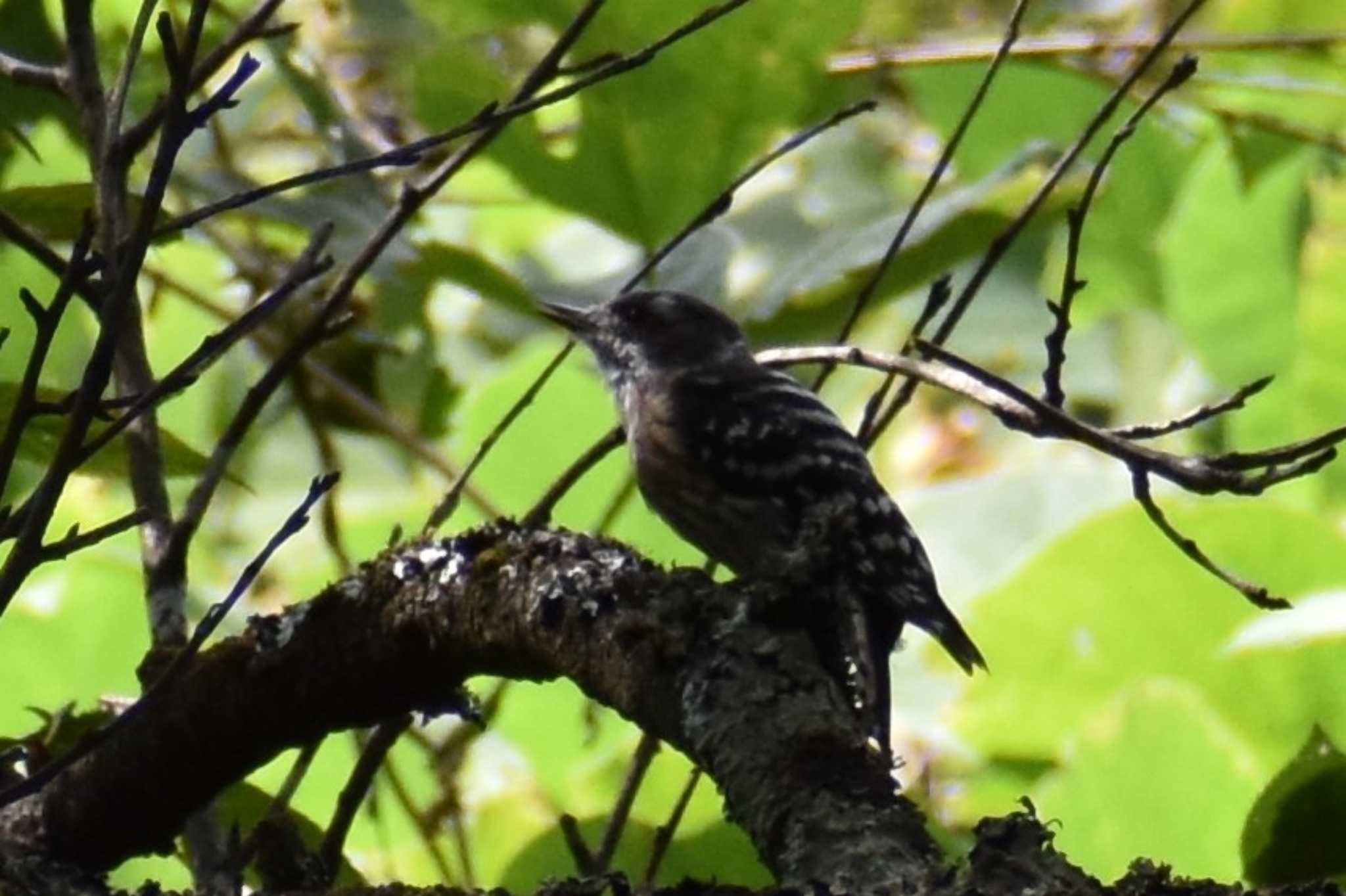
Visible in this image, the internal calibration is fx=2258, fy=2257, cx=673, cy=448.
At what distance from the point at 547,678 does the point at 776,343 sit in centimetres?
196

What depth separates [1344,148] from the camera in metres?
4.45

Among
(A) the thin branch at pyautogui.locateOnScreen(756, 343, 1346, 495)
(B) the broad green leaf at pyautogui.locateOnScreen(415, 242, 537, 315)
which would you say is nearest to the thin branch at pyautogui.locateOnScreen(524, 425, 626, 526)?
(A) the thin branch at pyautogui.locateOnScreen(756, 343, 1346, 495)

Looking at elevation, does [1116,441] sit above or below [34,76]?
below

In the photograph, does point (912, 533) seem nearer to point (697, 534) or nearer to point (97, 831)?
point (697, 534)

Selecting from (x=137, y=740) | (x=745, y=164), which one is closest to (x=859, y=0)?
(x=745, y=164)

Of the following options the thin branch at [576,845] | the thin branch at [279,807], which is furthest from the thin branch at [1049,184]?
the thin branch at [279,807]

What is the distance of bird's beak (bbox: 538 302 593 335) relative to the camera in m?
4.53

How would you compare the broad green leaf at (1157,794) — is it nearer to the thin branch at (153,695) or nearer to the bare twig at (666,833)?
the bare twig at (666,833)

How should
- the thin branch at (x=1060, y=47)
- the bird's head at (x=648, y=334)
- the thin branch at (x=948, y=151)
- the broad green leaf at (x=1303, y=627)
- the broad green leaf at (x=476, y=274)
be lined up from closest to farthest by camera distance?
the thin branch at (x=948, y=151), the broad green leaf at (x=1303, y=627), the broad green leaf at (x=476, y=274), the thin branch at (x=1060, y=47), the bird's head at (x=648, y=334)

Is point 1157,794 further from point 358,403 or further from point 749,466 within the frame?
point 358,403

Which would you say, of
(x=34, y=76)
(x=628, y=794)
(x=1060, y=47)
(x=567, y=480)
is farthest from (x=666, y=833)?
(x=1060, y=47)

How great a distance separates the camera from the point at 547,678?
2.21 meters

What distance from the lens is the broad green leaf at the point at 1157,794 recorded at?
3416 mm

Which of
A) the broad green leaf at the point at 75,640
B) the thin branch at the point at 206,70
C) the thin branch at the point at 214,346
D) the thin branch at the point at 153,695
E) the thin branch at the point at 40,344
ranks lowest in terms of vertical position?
the thin branch at the point at 153,695
